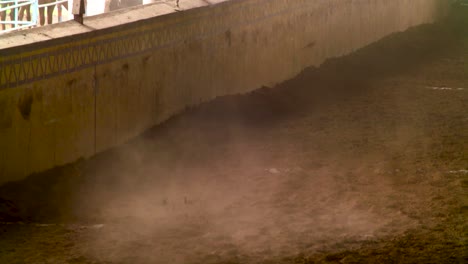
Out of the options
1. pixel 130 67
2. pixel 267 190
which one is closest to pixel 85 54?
pixel 130 67

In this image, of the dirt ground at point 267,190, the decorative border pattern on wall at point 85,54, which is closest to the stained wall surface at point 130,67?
the decorative border pattern on wall at point 85,54

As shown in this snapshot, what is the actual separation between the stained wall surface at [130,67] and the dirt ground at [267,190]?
0.21m

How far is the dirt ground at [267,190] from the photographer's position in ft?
23.0

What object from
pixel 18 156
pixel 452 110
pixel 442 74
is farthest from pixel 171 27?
pixel 442 74

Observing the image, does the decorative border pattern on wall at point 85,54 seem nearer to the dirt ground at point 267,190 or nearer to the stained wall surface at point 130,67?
the stained wall surface at point 130,67

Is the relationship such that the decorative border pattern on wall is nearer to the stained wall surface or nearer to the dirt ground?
the stained wall surface

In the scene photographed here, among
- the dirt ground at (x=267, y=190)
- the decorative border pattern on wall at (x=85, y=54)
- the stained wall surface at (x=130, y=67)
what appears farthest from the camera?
the stained wall surface at (x=130, y=67)

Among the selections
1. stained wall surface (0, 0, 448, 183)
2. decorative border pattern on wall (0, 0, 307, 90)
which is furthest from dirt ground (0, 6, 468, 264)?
decorative border pattern on wall (0, 0, 307, 90)

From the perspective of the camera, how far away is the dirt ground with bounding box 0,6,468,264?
7.02 meters

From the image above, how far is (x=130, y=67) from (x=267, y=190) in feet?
7.15

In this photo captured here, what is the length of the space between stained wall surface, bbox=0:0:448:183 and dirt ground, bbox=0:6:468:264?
0.69ft

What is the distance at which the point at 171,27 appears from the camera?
1061 cm

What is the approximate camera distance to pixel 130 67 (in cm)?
989

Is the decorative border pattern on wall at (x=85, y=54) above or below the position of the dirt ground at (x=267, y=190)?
above
